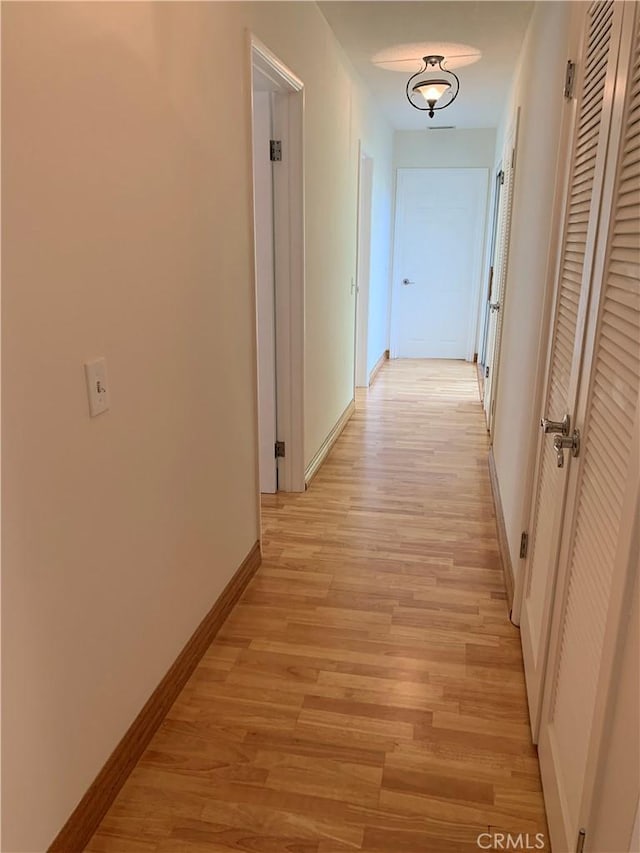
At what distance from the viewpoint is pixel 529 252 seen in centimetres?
273

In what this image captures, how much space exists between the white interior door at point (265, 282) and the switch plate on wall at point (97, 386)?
57.9 inches

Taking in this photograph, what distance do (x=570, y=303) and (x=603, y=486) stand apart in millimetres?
675

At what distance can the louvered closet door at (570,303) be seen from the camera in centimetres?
136

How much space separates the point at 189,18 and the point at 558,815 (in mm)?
2267

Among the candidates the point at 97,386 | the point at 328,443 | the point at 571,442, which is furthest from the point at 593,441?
the point at 328,443

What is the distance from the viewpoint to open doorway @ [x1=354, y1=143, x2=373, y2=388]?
5.32 m

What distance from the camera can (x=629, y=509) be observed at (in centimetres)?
96

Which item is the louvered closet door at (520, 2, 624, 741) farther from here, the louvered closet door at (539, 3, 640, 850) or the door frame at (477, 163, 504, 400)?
the door frame at (477, 163, 504, 400)

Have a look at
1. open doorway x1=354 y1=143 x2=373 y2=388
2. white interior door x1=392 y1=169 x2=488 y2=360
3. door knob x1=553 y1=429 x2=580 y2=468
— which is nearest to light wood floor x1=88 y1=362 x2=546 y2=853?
door knob x1=553 y1=429 x2=580 y2=468

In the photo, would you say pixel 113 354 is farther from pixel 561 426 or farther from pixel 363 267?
pixel 363 267

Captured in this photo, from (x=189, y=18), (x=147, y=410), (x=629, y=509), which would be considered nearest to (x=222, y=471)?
(x=147, y=410)

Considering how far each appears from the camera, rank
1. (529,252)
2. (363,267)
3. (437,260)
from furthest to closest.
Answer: (437,260), (363,267), (529,252)

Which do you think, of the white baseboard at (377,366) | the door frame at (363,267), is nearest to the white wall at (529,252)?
the door frame at (363,267)

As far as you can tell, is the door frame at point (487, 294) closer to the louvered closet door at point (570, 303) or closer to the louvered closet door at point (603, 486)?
the louvered closet door at point (570, 303)
